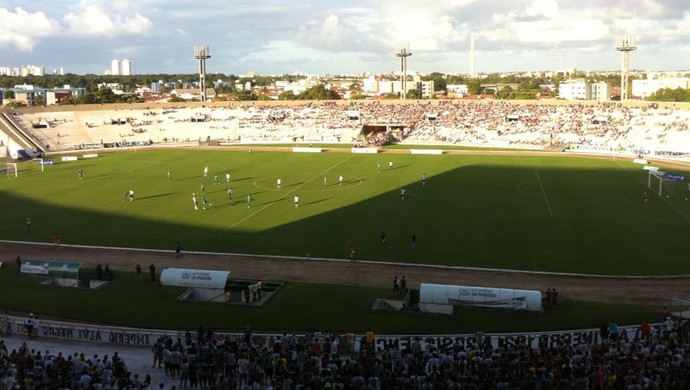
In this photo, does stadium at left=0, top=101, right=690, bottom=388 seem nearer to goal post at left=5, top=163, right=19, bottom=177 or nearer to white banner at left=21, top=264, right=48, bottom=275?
white banner at left=21, top=264, right=48, bottom=275

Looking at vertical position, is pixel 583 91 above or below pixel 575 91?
below

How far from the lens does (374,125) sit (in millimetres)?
96875

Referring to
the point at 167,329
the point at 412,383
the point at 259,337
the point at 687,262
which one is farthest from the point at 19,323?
the point at 687,262

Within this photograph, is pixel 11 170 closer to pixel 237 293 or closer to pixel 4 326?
pixel 237 293

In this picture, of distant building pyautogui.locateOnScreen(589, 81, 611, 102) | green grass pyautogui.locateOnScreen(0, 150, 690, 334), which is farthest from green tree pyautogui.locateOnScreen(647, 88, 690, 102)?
green grass pyautogui.locateOnScreen(0, 150, 690, 334)

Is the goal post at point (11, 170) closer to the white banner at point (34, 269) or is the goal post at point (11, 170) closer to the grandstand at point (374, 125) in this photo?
the grandstand at point (374, 125)

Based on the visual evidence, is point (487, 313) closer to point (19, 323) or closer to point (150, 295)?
point (150, 295)

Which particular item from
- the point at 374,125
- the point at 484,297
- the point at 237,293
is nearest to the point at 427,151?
the point at 374,125

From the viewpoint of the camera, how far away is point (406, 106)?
4040 inches

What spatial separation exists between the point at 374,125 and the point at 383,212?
56.8 m

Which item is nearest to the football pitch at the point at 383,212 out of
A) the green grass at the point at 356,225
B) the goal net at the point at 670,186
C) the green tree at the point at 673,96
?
the green grass at the point at 356,225

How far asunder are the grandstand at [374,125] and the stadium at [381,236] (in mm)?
946

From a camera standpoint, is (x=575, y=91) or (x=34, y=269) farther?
(x=575, y=91)

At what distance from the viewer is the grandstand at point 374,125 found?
82438mm
